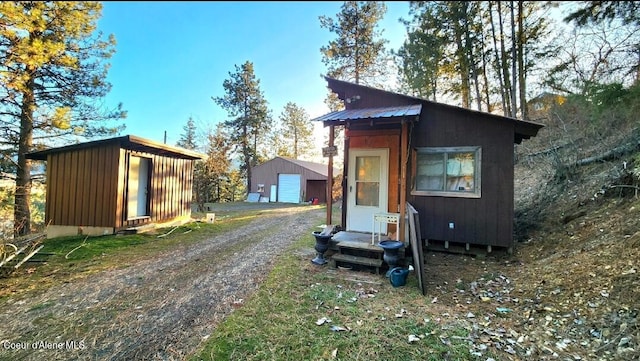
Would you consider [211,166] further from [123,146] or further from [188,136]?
[123,146]

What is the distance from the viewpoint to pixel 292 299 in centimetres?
368

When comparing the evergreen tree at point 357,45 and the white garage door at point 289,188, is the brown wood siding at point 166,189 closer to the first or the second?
the evergreen tree at point 357,45

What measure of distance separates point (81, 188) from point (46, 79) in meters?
3.90

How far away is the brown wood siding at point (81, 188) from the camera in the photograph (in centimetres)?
726

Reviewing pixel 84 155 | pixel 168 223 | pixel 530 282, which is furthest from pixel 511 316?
pixel 84 155

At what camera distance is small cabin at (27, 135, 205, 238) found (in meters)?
7.23

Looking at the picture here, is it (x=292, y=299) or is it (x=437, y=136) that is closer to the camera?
(x=292, y=299)

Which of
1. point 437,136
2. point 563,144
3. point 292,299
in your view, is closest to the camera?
point 292,299

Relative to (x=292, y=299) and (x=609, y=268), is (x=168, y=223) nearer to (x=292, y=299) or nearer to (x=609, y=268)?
(x=292, y=299)

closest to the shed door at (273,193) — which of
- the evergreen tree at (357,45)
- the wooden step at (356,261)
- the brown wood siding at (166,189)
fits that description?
the evergreen tree at (357,45)

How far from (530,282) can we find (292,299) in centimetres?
341

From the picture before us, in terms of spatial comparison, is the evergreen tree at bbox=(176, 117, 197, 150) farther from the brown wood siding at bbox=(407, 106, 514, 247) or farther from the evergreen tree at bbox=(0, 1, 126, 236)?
the brown wood siding at bbox=(407, 106, 514, 247)

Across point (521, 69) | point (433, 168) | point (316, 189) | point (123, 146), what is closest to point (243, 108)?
point (316, 189)

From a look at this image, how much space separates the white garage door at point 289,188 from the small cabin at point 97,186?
43.1 feet
